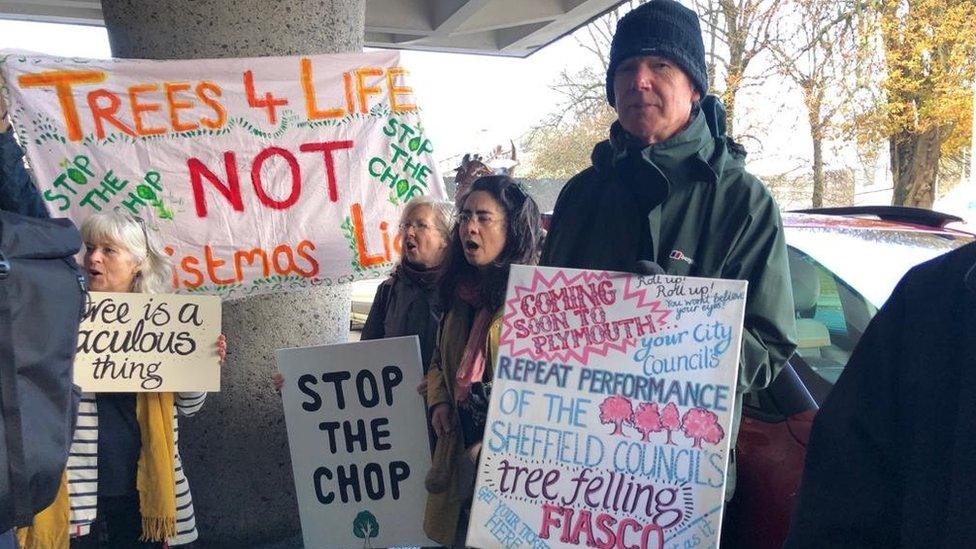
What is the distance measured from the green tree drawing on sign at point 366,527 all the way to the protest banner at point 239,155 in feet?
3.52

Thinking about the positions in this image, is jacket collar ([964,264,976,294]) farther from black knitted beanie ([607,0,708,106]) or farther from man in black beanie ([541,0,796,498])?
black knitted beanie ([607,0,708,106])

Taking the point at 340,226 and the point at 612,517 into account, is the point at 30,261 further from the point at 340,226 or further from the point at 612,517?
the point at 340,226

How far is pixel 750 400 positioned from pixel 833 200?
2116 centimetres

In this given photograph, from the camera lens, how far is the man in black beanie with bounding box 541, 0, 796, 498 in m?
2.30

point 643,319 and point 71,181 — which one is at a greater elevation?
point 71,181

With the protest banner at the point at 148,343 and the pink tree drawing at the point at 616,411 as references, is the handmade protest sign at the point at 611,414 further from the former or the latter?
the protest banner at the point at 148,343

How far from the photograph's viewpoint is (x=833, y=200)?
22.7m

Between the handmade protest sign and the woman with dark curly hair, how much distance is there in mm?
843

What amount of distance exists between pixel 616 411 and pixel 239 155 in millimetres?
2432

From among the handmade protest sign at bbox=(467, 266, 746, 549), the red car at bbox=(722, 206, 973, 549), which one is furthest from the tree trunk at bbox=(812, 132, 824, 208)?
the handmade protest sign at bbox=(467, 266, 746, 549)

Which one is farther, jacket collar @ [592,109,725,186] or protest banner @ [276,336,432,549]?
protest banner @ [276,336,432,549]

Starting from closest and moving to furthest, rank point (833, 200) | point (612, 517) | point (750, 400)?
point (612, 517) < point (750, 400) < point (833, 200)

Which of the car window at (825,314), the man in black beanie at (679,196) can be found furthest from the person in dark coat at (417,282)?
the car window at (825,314)

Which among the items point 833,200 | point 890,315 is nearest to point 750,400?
point 890,315
